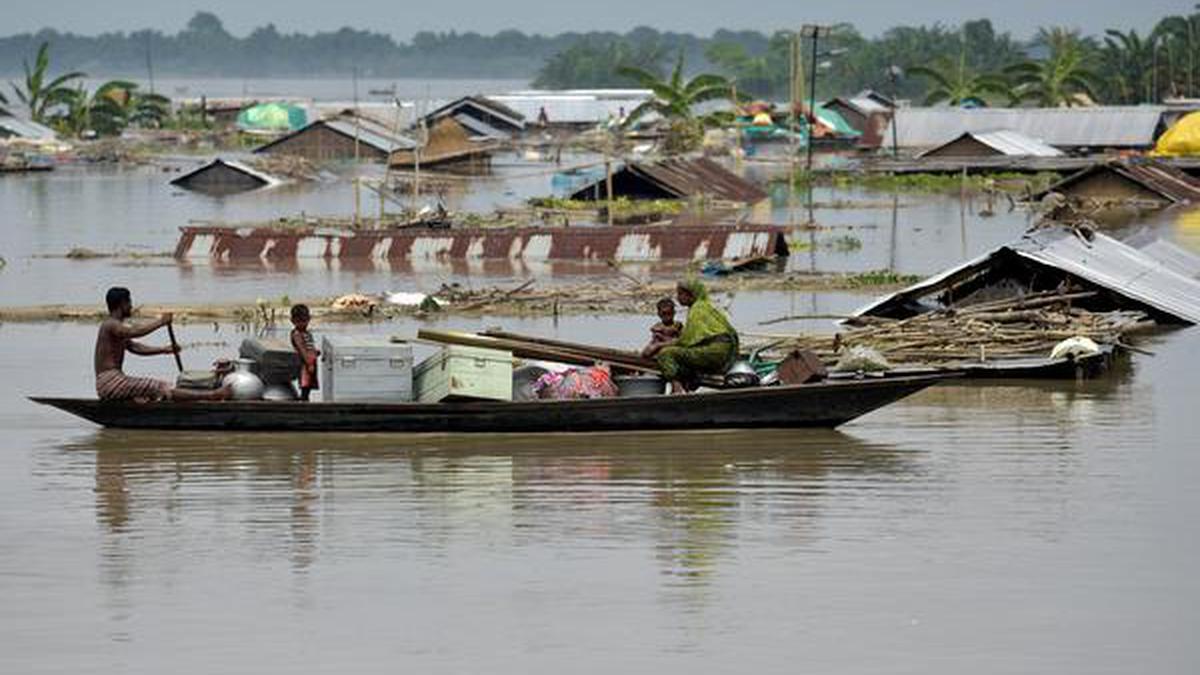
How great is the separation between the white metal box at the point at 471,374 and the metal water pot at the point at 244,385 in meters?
1.13

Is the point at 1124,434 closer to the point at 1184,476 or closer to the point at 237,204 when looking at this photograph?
the point at 1184,476

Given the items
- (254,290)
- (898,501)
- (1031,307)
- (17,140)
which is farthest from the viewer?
(17,140)

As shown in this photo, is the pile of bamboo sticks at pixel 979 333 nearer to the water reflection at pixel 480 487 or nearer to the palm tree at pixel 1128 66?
the water reflection at pixel 480 487

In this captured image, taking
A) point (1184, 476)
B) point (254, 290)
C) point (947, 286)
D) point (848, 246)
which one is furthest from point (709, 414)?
point (848, 246)

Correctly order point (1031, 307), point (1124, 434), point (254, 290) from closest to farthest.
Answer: point (1124, 434) → point (1031, 307) → point (254, 290)

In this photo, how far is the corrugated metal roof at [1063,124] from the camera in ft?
189

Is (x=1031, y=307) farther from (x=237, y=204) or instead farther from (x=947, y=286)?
(x=237, y=204)

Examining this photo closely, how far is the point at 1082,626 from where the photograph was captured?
1009cm

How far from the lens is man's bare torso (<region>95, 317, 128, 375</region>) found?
14.2 m

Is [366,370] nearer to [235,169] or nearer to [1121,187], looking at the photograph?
[1121,187]

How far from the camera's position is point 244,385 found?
14.4 m

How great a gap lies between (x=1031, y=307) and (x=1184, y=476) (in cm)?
471

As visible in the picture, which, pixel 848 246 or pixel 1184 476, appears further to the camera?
pixel 848 246

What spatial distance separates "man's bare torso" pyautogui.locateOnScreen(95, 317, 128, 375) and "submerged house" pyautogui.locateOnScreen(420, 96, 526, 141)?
5689 centimetres
